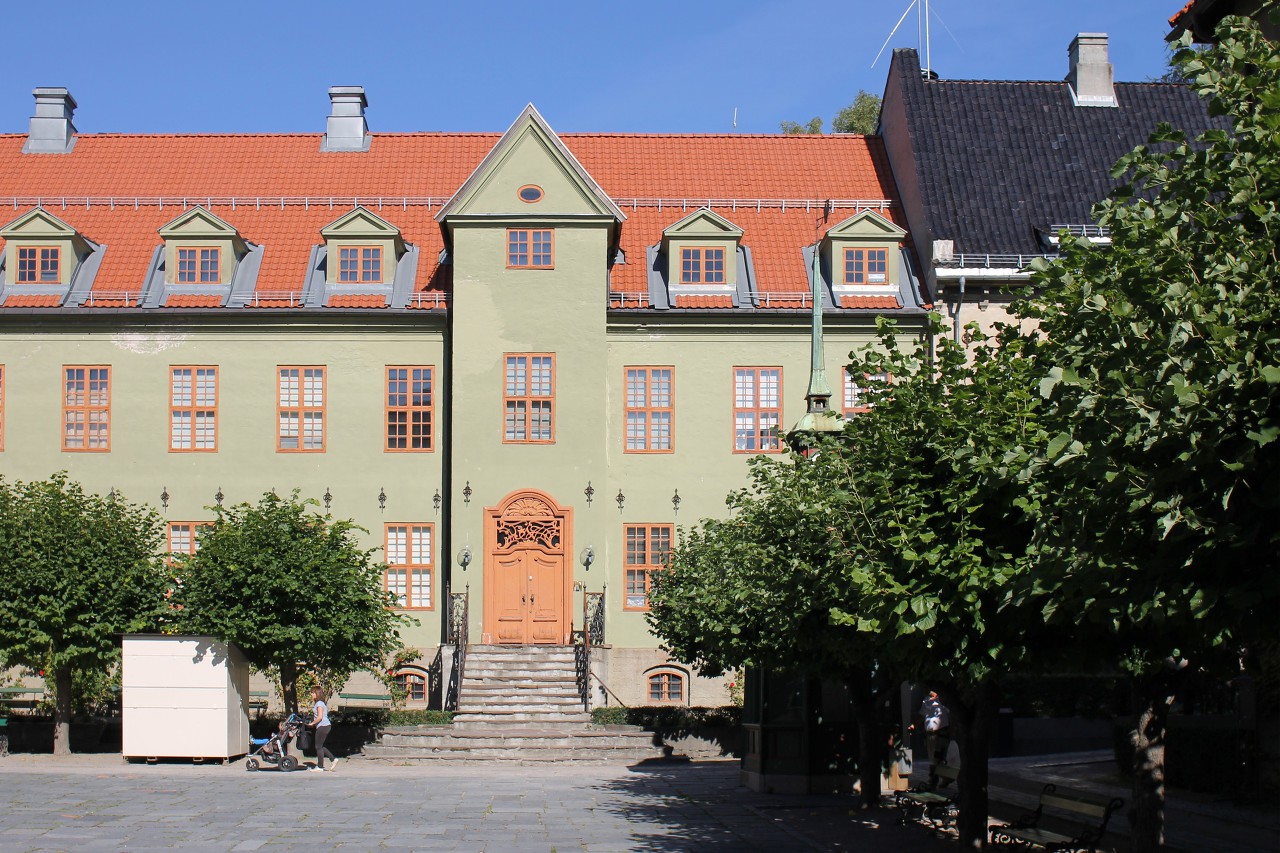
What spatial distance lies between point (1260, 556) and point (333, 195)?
107 ft

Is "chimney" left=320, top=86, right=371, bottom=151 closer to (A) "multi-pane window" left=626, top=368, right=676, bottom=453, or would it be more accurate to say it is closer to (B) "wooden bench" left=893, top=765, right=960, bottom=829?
(A) "multi-pane window" left=626, top=368, right=676, bottom=453

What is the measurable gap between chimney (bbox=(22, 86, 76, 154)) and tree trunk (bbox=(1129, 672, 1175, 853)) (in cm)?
3363

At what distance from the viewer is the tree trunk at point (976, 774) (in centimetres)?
1557

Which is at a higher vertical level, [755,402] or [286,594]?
[755,402]

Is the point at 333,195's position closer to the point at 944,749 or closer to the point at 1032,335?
the point at 944,749

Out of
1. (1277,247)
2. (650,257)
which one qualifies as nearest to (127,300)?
(650,257)

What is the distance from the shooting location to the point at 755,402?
35.0 meters

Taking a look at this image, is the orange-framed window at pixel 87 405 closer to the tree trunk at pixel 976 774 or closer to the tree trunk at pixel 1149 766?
the tree trunk at pixel 976 774

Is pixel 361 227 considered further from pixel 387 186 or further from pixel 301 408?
pixel 301 408

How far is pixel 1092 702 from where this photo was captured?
30781 mm

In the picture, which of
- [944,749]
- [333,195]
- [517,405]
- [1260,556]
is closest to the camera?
[1260,556]

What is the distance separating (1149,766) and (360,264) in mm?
24898

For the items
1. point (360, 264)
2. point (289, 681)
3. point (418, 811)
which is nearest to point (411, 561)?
point (289, 681)

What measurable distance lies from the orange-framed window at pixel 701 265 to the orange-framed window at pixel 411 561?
834 centimetres
